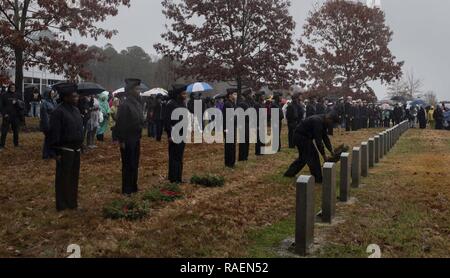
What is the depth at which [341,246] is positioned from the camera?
743 centimetres

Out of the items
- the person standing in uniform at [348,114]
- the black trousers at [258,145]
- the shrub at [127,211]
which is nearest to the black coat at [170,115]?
the shrub at [127,211]

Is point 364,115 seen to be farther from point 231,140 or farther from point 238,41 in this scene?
point 231,140

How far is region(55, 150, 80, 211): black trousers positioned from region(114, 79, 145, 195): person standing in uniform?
1.09 meters

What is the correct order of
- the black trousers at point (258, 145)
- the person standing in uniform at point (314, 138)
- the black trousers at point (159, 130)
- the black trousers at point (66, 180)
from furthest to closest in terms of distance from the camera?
the black trousers at point (159, 130) < the black trousers at point (258, 145) < the person standing in uniform at point (314, 138) < the black trousers at point (66, 180)

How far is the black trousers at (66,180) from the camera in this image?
28.8ft

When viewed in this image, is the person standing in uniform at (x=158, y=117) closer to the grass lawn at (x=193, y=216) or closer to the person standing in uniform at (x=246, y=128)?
the person standing in uniform at (x=246, y=128)

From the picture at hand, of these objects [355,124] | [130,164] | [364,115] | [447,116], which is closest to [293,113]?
[130,164]

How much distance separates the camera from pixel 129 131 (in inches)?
390

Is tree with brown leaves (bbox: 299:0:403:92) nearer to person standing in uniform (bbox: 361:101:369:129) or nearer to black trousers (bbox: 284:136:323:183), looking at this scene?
person standing in uniform (bbox: 361:101:369:129)

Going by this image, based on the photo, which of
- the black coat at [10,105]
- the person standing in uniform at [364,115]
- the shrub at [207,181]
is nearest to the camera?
the shrub at [207,181]

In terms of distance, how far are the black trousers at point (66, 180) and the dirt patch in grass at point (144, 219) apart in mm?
230
